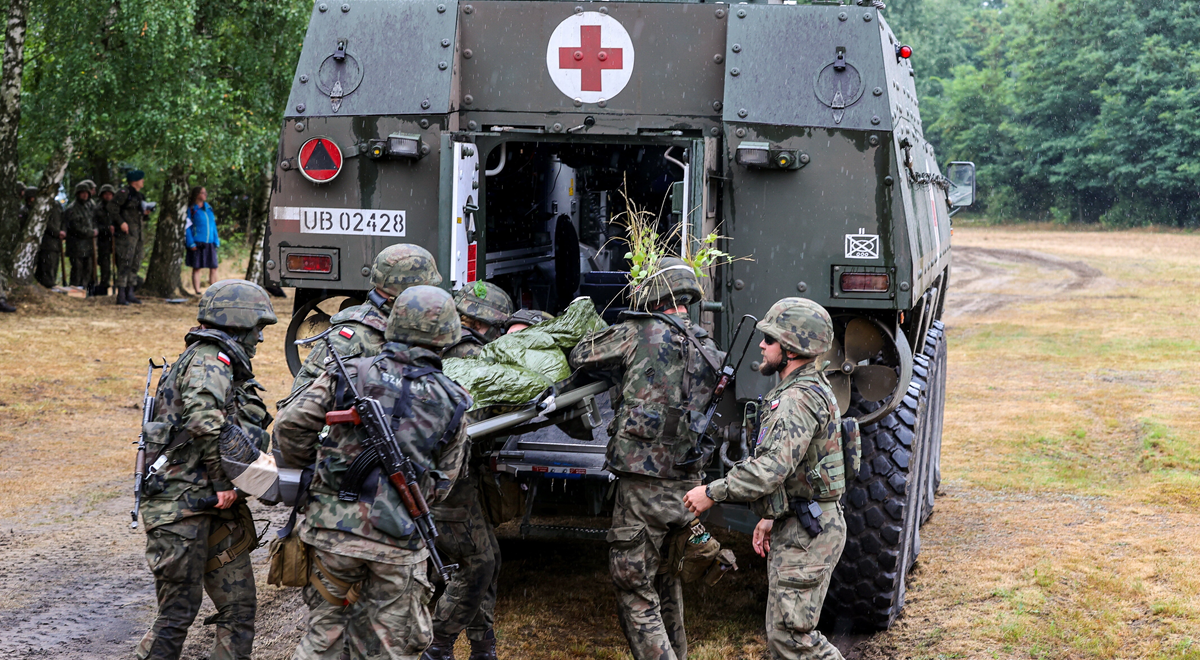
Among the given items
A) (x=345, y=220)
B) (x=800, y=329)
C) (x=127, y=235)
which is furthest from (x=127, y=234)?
(x=800, y=329)

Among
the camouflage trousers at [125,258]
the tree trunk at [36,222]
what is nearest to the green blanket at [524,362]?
the tree trunk at [36,222]

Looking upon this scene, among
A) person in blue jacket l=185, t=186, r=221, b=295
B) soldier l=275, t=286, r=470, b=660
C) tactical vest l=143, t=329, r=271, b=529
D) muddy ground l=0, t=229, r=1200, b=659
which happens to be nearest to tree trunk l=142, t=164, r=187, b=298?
person in blue jacket l=185, t=186, r=221, b=295

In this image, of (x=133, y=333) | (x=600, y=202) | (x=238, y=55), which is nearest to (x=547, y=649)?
(x=600, y=202)

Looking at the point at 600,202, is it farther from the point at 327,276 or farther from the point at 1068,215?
→ the point at 1068,215

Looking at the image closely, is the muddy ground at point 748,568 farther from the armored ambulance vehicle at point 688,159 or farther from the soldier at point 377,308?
the soldier at point 377,308

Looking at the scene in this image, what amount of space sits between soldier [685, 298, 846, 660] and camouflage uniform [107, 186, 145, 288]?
14.2 metres

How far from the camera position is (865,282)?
16.6 feet

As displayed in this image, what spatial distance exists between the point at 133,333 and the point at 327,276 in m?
9.94

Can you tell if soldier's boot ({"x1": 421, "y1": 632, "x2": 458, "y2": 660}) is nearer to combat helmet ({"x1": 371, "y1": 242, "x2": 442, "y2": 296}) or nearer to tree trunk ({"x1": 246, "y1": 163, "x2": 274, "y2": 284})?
combat helmet ({"x1": 371, "y1": 242, "x2": 442, "y2": 296})

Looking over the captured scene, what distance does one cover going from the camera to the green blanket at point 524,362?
4508mm

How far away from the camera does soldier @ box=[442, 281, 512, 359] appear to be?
16.6 feet

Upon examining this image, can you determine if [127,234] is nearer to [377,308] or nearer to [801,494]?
[377,308]

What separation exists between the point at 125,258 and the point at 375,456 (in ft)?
46.8

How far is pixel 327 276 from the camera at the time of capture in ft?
18.2
